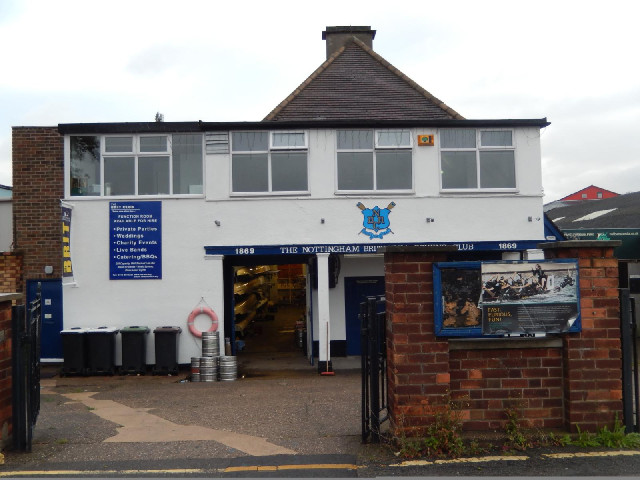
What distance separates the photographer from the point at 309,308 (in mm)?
14320

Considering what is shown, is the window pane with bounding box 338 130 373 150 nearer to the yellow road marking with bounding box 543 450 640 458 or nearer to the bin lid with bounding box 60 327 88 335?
the bin lid with bounding box 60 327 88 335

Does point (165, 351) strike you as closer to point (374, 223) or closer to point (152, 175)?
point (152, 175)

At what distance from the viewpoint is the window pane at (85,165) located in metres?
12.6

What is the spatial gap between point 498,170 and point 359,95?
15.4 ft

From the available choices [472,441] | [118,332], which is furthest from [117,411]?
[472,441]

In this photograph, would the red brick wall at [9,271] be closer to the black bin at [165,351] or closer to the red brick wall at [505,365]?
the black bin at [165,351]

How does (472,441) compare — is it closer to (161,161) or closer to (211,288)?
(211,288)

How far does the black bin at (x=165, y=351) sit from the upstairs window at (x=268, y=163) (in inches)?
136

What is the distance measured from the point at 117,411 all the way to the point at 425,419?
193 inches

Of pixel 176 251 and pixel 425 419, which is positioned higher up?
pixel 176 251

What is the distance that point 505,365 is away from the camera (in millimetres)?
5793

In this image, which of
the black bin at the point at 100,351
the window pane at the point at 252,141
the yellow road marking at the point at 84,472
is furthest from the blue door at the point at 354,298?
the yellow road marking at the point at 84,472

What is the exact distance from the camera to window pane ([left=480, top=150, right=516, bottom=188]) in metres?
12.9

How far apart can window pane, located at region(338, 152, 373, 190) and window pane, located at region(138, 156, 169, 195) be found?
3932mm
